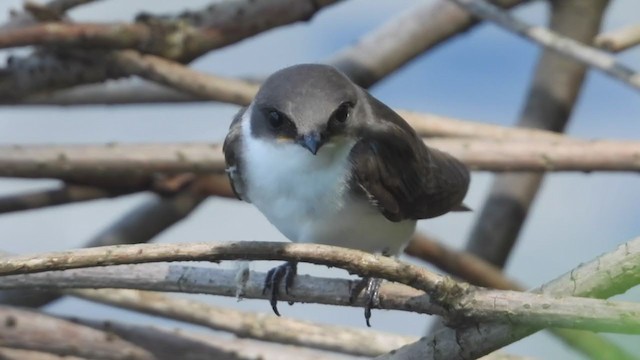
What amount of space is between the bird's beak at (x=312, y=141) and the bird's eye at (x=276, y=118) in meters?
0.05

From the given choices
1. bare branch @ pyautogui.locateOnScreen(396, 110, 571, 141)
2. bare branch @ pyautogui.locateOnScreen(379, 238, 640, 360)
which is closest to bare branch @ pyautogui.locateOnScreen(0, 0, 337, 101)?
bare branch @ pyautogui.locateOnScreen(396, 110, 571, 141)

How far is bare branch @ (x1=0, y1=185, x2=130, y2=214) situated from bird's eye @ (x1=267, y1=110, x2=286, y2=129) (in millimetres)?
821

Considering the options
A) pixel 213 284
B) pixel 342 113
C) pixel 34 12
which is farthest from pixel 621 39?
pixel 34 12

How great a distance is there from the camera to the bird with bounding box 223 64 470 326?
1342 millimetres

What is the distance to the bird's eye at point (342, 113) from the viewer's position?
135 centimetres

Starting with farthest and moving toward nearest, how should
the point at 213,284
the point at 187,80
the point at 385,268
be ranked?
the point at 187,80, the point at 213,284, the point at 385,268

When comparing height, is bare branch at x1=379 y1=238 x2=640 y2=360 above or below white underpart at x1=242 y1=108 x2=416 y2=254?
above

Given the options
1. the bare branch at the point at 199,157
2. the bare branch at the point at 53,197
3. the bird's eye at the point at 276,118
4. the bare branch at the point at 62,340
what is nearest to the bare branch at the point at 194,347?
the bare branch at the point at 62,340

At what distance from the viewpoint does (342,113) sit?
1367 millimetres

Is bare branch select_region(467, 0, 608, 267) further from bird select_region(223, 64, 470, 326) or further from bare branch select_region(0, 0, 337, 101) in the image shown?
bird select_region(223, 64, 470, 326)

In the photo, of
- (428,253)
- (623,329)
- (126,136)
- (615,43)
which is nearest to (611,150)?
(615,43)

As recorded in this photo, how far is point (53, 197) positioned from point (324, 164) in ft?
2.86

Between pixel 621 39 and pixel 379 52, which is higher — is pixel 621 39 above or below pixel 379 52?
above

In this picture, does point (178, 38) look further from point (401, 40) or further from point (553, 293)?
point (553, 293)
